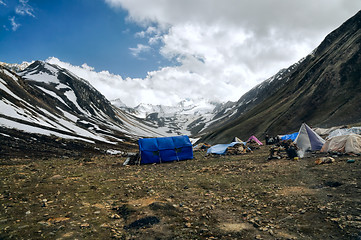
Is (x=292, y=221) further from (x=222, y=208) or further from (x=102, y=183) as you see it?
(x=102, y=183)

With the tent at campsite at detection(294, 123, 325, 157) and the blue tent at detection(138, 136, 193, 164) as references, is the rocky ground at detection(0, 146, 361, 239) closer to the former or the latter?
the tent at campsite at detection(294, 123, 325, 157)

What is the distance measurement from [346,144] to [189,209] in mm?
19777

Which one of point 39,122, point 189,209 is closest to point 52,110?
point 39,122

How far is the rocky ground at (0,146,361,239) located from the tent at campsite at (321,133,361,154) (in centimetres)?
752

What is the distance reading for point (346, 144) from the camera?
2053 centimetres

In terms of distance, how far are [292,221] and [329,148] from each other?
1887 centimetres

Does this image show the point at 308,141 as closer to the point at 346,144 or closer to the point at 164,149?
the point at 346,144

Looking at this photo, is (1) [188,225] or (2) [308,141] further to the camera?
(2) [308,141]

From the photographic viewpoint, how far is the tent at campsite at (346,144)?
1986cm

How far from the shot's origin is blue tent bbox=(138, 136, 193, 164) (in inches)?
1039

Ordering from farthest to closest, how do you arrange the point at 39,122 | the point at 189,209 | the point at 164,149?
the point at 39,122
the point at 164,149
the point at 189,209

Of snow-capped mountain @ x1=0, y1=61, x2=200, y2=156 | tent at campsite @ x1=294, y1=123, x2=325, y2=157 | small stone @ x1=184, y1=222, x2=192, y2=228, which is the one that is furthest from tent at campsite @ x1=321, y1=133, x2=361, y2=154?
snow-capped mountain @ x1=0, y1=61, x2=200, y2=156

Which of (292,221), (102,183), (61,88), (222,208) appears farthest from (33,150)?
(61,88)

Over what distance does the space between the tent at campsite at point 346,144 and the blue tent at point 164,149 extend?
16.7 meters
